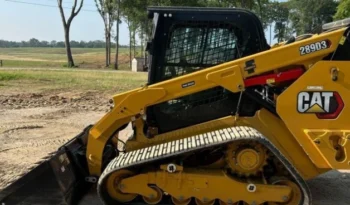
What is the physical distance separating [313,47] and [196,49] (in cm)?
128

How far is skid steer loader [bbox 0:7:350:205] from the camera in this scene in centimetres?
469

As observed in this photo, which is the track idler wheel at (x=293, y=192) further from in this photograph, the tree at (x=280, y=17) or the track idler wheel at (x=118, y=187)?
the tree at (x=280, y=17)

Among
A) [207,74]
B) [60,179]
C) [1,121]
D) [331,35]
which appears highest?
[331,35]

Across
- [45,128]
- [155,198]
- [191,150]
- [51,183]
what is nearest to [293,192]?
[191,150]

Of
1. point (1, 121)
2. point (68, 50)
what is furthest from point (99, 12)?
point (1, 121)

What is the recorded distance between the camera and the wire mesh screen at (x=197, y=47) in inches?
201

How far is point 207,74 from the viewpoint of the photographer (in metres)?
4.80

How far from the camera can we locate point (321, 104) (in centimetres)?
475

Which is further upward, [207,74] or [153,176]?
[207,74]

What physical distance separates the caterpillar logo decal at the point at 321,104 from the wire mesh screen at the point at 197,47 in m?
0.94

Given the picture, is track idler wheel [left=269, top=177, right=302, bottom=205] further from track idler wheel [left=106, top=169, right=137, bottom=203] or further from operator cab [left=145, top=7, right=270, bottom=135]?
track idler wheel [left=106, top=169, right=137, bottom=203]

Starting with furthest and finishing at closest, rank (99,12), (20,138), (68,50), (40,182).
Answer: (99,12)
(68,50)
(20,138)
(40,182)

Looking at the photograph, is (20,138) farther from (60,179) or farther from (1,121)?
(60,179)

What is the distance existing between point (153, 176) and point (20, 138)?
5.09 m
